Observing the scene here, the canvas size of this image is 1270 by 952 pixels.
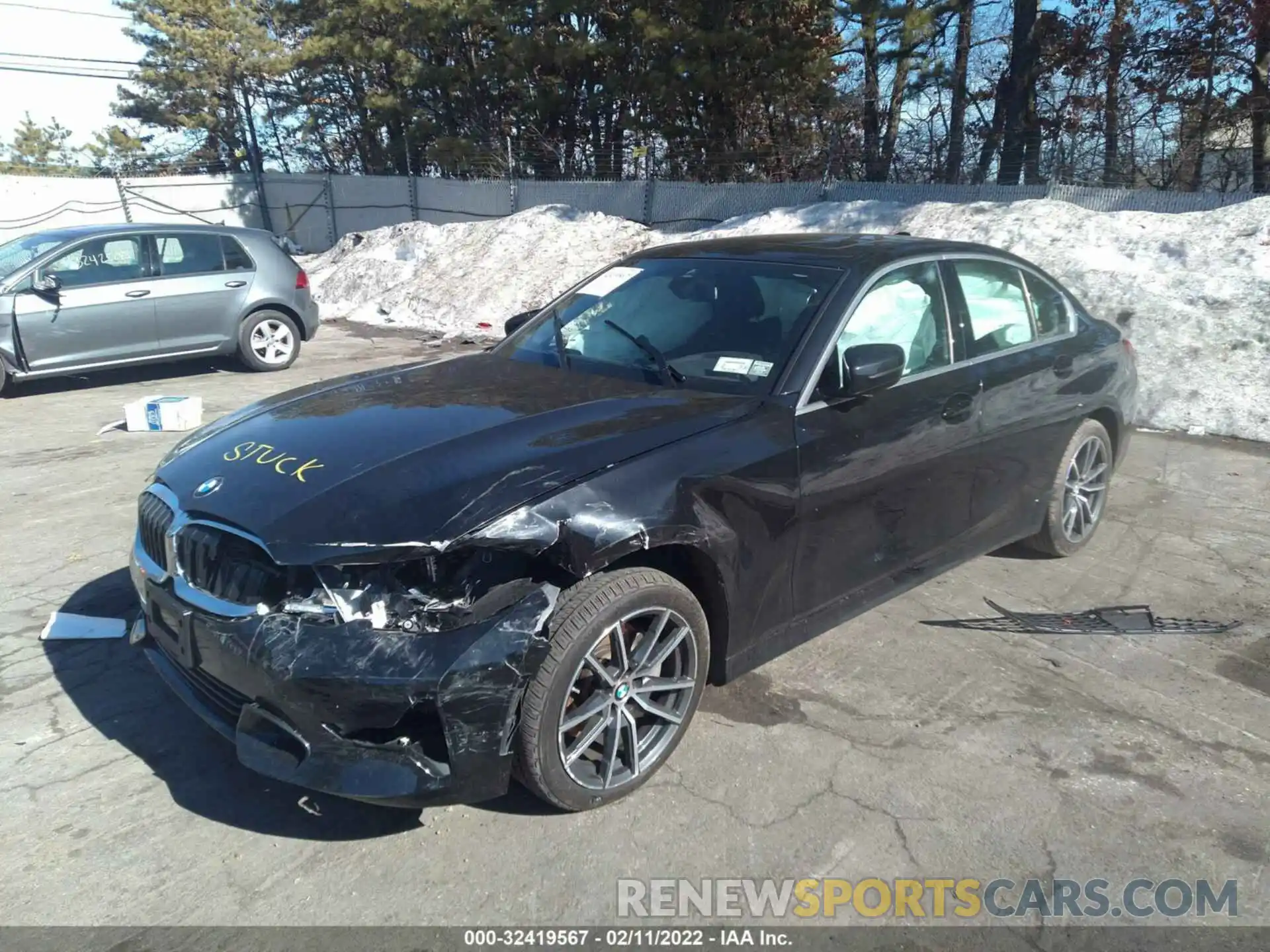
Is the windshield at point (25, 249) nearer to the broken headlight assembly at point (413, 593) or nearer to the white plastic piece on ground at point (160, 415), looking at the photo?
the white plastic piece on ground at point (160, 415)

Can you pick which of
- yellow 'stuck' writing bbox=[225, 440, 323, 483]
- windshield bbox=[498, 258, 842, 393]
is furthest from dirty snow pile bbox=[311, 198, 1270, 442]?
yellow 'stuck' writing bbox=[225, 440, 323, 483]

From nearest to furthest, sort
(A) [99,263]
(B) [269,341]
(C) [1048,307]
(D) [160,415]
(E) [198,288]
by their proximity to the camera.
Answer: (C) [1048,307] → (D) [160,415] → (A) [99,263] → (E) [198,288] → (B) [269,341]

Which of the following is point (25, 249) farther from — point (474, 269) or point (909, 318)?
point (909, 318)

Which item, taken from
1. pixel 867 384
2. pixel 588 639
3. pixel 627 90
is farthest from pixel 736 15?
pixel 588 639

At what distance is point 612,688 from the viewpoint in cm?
302

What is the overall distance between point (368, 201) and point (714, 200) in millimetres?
11349

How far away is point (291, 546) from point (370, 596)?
0.27 metres

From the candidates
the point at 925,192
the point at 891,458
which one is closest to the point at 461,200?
the point at 925,192

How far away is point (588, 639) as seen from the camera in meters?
2.84

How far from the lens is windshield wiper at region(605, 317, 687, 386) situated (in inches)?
150

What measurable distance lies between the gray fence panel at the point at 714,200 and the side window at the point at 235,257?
7.31 m

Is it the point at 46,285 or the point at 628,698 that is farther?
the point at 46,285

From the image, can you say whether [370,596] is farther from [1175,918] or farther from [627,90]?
[627,90]

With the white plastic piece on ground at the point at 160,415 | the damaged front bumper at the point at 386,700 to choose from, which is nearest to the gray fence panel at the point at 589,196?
the white plastic piece on ground at the point at 160,415
